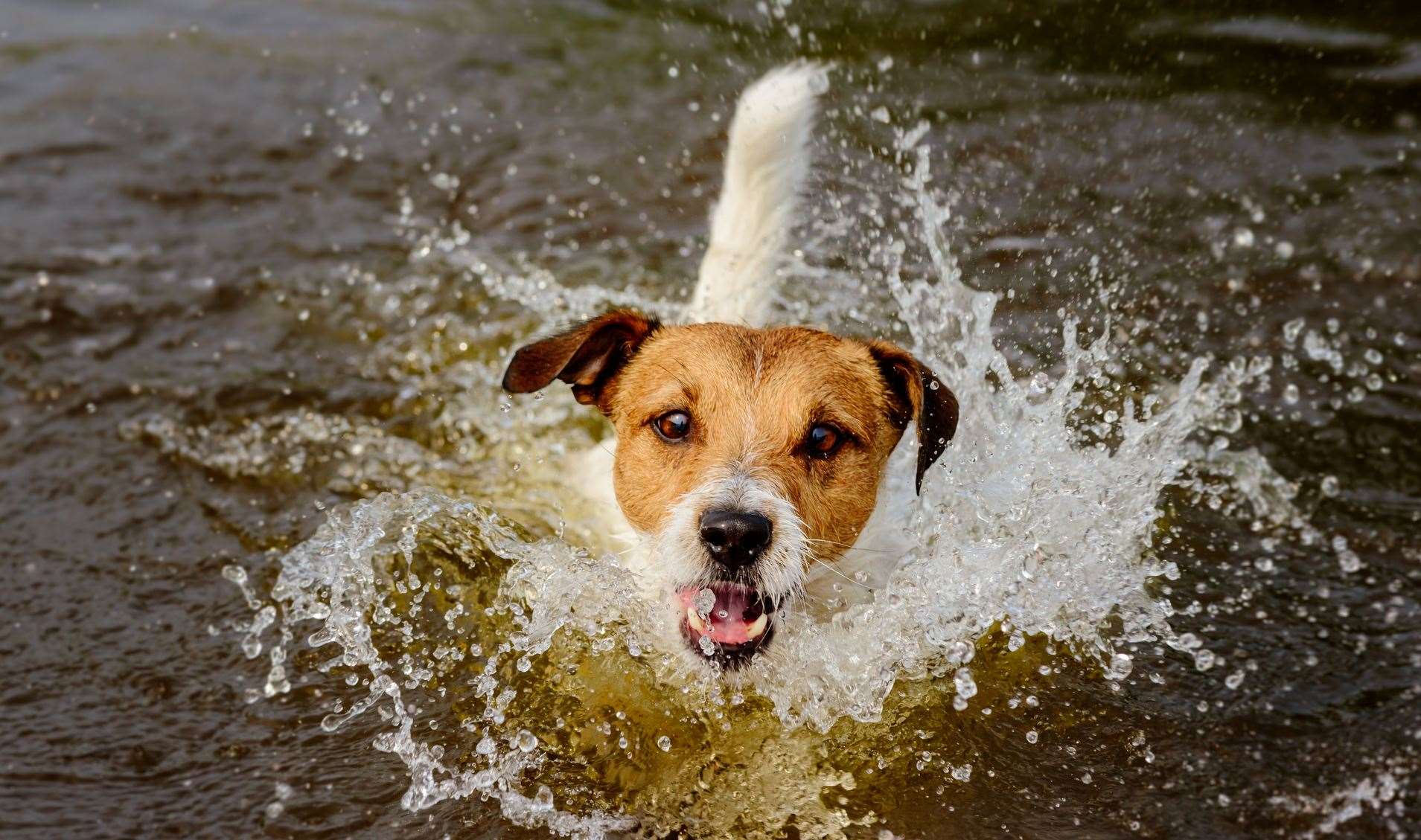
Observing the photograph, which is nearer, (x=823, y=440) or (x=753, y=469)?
(x=753, y=469)

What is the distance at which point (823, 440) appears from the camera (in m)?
3.51

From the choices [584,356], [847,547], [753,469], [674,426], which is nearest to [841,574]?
[847,547]

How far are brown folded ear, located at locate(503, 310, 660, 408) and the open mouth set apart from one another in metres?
0.79

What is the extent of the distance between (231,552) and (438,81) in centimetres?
430

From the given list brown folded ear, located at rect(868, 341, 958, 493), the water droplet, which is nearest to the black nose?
brown folded ear, located at rect(868, 341, 958, 493)

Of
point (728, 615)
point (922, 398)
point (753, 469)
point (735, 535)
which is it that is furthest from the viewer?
point (922, 398)

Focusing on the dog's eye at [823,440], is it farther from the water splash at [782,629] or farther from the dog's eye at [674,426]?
the water splash at [782,629]

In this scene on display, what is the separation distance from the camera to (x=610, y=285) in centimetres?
602

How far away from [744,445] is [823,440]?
0.86 ft

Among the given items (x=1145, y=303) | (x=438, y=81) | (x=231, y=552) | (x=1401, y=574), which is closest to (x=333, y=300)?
(x=231, y=552)

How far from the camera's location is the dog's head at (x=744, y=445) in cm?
324

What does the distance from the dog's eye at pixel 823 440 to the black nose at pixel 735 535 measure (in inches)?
15.4

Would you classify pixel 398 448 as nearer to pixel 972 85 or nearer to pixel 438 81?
pixel 438 81

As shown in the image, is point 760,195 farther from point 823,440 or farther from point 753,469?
point 753,469
